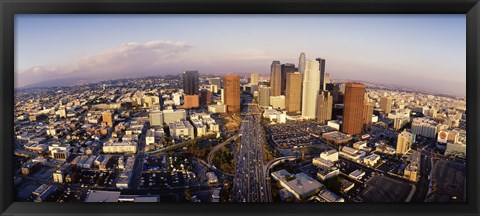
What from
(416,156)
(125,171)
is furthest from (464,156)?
(125,171)

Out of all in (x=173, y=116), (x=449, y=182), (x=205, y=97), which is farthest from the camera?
(x=205, y=97)

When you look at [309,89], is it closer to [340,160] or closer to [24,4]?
[340,160]

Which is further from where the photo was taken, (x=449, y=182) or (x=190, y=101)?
(x=190, y=101)

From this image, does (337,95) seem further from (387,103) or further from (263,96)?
(263,96)

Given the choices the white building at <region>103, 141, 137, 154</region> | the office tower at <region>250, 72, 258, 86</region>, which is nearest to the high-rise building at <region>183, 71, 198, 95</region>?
the office tower at <region>250, 72, 258, 86</region>

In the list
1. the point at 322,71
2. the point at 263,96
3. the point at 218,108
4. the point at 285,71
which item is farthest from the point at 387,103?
the point at 218,108

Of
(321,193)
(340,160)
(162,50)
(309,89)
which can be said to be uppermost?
(162,50)

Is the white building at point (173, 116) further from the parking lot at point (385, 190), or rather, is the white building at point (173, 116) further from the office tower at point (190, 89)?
the parking lot at point (385, 190)
